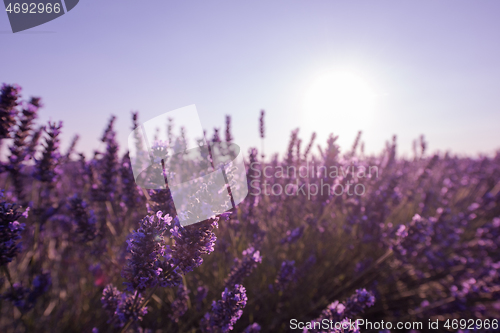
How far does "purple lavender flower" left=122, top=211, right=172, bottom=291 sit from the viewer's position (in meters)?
1.23

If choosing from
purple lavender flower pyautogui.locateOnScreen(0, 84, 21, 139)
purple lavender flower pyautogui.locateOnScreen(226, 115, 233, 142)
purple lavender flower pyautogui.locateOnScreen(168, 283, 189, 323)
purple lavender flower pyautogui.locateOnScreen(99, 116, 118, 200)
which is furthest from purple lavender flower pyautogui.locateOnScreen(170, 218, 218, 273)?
purple lavender flower pyautogui.locateOnScreen(0, 84, 21, 139)

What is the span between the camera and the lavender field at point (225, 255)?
5.45 ft

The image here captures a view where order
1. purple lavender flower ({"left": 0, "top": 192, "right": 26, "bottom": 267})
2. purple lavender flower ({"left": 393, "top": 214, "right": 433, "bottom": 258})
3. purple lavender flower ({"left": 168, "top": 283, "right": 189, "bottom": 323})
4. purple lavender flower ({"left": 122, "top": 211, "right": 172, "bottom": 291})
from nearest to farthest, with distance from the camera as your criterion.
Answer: purple lavender flower ({"left": 122, "top": 211, "right": 172, "bottom": 291})
purple lavender flower ({"left": 0, "top": 192, "right": 26, "bottom": 267})
purple lavender flower ({"left": 168, "top": 283, "right": 189, "bottom": 323})
purple lavender flower ({"left": 393, "top": 214, "right": 433, "bottom": 258})

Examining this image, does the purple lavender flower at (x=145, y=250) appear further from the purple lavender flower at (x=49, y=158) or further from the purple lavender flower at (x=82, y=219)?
the purple lavender flower at (x=49, y=158)

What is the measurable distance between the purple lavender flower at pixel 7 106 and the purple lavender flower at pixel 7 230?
3.26 feet

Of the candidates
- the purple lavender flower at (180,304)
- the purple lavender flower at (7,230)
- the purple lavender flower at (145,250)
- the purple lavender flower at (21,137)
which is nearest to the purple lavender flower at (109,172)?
the purple lavender flower at (21,137)

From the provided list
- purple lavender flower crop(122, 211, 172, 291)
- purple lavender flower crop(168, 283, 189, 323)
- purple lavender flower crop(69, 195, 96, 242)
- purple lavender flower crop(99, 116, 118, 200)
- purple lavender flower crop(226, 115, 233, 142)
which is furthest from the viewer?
purple lavender flower crop(226, 115, 233, 142)

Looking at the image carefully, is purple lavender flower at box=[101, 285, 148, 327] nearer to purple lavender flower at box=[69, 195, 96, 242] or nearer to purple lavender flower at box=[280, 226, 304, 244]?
purple lavender flower at box=[69, 195, 96, 242]

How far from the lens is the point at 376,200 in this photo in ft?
12.4

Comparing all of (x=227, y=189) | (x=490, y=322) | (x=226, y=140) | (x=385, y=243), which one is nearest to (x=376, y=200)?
(x=385, y=243)

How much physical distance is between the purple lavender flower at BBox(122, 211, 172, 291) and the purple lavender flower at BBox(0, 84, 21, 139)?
1.97 m

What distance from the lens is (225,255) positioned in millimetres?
2746

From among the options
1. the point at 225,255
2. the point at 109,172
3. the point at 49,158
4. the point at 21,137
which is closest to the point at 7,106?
the point at 21,137

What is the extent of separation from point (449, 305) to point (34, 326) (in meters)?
5.58
